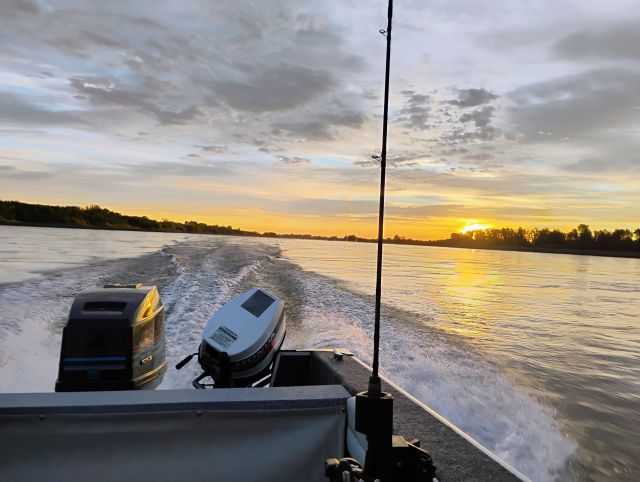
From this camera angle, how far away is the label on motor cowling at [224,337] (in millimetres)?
3606

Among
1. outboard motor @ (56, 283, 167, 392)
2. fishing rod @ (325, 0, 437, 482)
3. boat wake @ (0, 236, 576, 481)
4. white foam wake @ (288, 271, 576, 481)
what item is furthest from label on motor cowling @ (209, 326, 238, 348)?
white foam wake @ (288, 271, 576, 481)

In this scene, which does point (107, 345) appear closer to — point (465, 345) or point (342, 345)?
point (342, 345)

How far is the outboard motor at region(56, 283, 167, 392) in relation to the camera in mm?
3121

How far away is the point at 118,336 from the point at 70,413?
1.33 meters

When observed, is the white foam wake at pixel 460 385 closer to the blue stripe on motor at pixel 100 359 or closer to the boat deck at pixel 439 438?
the boat deck at pixel 439 438

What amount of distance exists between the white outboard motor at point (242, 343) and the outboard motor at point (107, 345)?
0.98 ft

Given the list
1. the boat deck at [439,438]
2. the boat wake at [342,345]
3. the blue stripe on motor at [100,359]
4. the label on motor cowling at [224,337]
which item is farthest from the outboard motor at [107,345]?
the boat wake at [342,345]

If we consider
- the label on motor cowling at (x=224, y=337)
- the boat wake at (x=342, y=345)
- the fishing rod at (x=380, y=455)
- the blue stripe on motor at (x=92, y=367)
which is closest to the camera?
the fishing rod at (x=380, y=455)

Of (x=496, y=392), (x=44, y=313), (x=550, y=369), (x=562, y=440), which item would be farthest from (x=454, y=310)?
(x=44, y=313)

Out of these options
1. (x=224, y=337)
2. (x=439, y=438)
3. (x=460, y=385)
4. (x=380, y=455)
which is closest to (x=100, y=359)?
(x=224, y=337)

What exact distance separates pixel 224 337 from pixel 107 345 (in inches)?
33.4

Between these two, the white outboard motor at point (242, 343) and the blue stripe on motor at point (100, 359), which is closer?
the blue stripe on motor at point (100, 359)

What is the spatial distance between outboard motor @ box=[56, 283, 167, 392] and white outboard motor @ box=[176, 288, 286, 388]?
30 cm

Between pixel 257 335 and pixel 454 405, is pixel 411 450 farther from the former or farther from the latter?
pixel 454 405
